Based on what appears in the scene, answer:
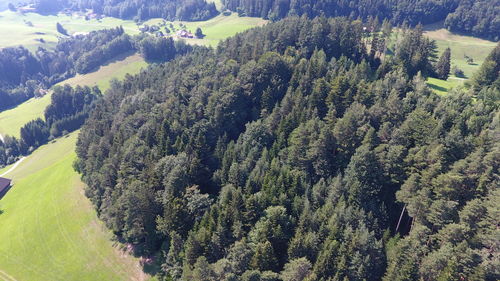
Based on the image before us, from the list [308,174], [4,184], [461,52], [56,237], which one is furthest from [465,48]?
[4,184]

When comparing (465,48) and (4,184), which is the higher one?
(465,48)

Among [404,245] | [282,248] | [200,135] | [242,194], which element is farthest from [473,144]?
[200,135]

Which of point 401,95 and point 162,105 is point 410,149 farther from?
point 162,105

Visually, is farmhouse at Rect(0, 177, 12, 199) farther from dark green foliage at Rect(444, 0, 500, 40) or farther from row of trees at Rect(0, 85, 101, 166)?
dark green foliage at Rect(444, 0, 500, 40)

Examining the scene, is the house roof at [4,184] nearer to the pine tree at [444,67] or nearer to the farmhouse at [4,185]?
the farmhouse at [4,185]

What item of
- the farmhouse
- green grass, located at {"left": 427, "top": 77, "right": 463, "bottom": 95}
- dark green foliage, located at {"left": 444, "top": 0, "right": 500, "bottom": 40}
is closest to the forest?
green grass, located at {"left": 427, "top": 77, "right": 463, "bottom": 95}

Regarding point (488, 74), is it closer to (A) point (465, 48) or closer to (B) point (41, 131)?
(A) point (465, 48)
